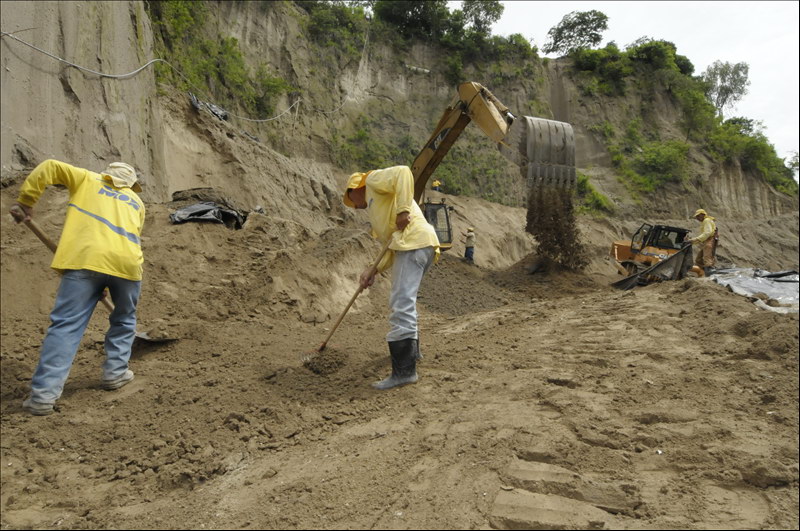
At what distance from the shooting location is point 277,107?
611 inches

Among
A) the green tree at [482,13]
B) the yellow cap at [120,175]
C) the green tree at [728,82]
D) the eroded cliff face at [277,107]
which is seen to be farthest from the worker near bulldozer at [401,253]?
the green tree at [728,82]

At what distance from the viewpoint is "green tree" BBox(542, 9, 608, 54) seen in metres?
28.9

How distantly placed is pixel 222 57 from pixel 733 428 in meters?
14.0

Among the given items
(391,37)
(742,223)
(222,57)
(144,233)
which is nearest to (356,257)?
(144,233)

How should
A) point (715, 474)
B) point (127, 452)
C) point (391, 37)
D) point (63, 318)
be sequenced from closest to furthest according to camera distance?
point (715, 474) → point (127, 452) → point (63, 318) → point (391, 37)

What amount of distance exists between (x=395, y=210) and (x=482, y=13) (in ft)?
74.3

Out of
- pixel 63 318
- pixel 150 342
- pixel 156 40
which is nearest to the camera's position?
pixel 63 318

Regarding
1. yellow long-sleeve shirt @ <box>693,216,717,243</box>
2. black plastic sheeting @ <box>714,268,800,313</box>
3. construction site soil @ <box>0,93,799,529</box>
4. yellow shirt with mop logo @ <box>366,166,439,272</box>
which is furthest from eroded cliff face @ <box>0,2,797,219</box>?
yellow long-sleeve shirt @ <box>693,216,717,243</box>

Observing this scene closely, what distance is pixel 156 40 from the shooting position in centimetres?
1087

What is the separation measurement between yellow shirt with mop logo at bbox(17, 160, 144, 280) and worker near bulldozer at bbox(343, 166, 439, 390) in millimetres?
1701

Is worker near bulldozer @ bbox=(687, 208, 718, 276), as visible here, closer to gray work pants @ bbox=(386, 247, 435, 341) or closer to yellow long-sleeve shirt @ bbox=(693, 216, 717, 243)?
yellow long-sleeve shirt @ bbox=(693, 216, 717, 243)

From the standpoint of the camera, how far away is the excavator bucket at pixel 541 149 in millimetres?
9711

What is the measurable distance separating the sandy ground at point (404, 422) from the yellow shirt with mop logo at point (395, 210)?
996 mm

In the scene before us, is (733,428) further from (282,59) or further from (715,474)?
(282,59)
